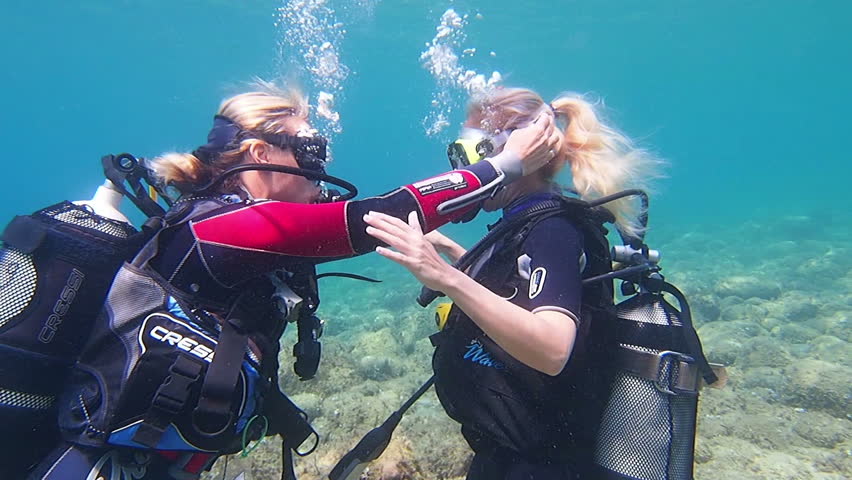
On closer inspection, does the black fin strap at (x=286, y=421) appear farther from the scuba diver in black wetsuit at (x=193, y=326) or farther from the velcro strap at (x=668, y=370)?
the velcro strap at (x=668, y=370)

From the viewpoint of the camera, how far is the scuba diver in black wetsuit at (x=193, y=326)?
5.44ft

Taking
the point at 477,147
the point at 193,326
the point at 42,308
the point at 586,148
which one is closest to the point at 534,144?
the point at 477,147

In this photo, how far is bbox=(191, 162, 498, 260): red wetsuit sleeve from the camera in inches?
70.2

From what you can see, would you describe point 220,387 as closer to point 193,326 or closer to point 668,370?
point 193,326

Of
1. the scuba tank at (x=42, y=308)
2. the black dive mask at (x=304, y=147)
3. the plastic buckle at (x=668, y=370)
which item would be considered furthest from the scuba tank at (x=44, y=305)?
the plastic buckle at (x=668, y=370)

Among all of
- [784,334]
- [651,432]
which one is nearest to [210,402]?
[651,432]

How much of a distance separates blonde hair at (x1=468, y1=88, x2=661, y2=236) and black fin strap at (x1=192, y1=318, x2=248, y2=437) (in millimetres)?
2042

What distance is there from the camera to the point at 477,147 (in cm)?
277

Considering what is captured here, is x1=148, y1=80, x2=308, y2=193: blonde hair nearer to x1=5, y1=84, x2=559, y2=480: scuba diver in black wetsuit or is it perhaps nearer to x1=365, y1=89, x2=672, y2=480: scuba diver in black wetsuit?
x1=5, y1=84, x2=559, y2=480: scuba diver in black wetsuit

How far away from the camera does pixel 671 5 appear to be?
43375 mm

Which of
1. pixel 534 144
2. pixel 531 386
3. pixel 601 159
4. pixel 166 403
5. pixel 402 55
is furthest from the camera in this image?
pixel 402 55

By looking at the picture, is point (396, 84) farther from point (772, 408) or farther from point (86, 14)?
point (772, 408)

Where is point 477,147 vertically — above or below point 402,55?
below

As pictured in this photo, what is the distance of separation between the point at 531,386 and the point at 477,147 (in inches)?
57.3
